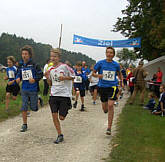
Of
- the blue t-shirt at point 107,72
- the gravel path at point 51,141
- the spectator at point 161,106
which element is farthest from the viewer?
the spectator at point 161,106

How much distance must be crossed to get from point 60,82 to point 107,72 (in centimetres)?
129

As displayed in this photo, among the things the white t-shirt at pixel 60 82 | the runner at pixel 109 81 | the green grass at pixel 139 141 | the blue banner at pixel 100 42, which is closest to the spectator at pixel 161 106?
the green grass at pixel 139 141

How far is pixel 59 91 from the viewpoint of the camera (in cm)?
566

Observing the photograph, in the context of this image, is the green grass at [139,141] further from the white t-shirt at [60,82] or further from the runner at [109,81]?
the white t-shirt at [60,82]

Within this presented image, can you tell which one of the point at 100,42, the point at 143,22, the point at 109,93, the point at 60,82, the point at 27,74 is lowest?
the point at 109,93

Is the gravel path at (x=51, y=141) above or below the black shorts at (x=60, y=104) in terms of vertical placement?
below

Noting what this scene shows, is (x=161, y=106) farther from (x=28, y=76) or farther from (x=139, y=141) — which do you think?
(x=28, y=76)

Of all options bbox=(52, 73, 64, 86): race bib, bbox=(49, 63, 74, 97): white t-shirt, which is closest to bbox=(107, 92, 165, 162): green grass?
bbox=(49, 63, 74, 97): white t-shirt

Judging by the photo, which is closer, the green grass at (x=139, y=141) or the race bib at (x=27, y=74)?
the green grass at (x=139, y=141)

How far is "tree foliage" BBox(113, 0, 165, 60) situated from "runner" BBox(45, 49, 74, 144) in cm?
1473

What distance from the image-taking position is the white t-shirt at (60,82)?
5.66 meters

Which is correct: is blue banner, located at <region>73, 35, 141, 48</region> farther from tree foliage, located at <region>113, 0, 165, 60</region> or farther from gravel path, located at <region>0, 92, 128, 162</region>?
gravel path, located at <region>0, 92, 128, 162</region>

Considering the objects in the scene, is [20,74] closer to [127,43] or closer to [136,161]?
[136,161]

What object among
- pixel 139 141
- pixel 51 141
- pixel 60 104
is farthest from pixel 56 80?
pixel 139 141
